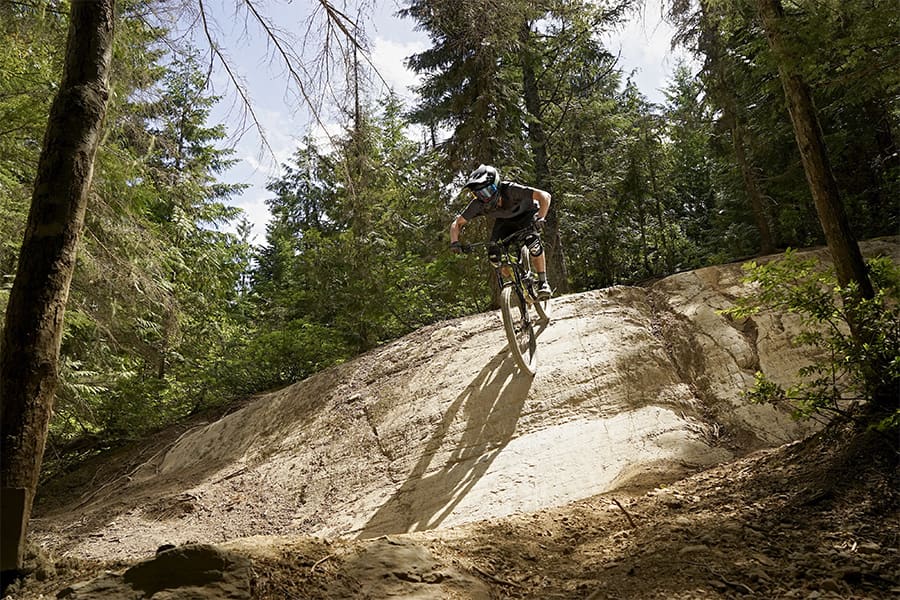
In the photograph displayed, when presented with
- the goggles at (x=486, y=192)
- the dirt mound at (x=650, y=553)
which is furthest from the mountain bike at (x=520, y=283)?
the dirt mound at (x=650, y=553)

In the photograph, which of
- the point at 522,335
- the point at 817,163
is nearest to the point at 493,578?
the point at 817,163

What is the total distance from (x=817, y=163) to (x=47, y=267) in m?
5.38

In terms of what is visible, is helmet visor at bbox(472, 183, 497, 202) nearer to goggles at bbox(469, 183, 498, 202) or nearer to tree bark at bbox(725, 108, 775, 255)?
goggles at bbox(469, 183, 498, 202)

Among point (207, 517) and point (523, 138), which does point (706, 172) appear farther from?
point (207, 517)

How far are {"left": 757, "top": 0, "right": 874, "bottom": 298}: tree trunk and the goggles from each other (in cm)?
315

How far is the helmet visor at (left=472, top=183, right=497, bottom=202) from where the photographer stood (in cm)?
661

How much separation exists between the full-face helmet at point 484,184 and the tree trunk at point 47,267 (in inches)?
156

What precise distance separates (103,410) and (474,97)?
1033cm

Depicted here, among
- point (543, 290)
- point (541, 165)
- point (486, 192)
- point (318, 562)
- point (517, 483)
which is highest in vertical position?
point (541, 165)

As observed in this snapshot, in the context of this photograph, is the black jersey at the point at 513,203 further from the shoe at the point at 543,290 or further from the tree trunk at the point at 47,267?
the tree trunk at the point at 47,267

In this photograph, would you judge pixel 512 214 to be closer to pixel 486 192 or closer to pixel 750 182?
pixel 486 192

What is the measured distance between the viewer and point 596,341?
7473 millimetres

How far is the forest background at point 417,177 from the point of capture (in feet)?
16.9

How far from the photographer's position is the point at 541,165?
13.6 m
